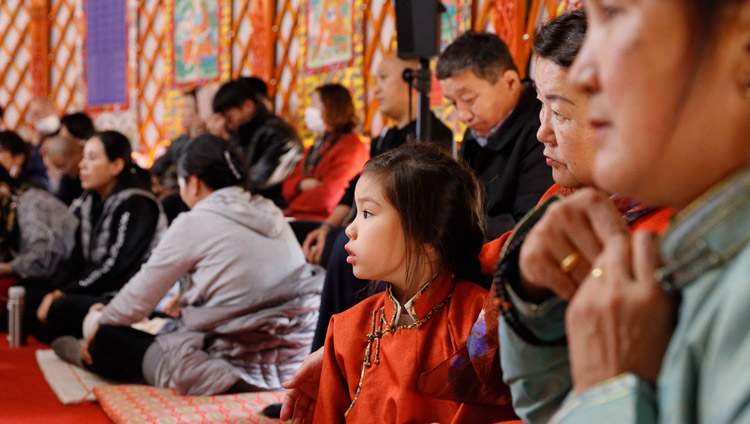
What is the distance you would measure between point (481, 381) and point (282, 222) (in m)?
1.39

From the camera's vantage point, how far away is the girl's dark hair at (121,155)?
2.98 meters

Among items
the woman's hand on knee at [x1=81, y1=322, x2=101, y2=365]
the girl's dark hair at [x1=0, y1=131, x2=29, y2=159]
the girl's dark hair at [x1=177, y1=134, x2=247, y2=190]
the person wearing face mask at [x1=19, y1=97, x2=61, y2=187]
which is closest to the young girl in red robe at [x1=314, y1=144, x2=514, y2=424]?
the girl's dark hair at [x1=177, y1=134, x2=247, y2=190]

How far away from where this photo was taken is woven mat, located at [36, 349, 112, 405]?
2.24 meters

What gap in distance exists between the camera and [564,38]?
3.65ft

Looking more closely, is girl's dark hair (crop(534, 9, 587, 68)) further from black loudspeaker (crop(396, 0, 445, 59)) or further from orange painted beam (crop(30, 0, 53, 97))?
orange painted beam (crop(30, 0, 53, 97))

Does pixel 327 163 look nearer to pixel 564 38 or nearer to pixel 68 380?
pixel 68 380

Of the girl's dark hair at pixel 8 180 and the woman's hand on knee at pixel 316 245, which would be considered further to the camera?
the girl's dark hair at pixel 8 180

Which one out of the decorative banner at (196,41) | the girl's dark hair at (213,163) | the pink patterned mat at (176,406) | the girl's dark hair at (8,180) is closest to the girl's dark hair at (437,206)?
the pink patterned mat at (176,406)

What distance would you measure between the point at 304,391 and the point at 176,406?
0.96m

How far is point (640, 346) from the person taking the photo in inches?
20.5

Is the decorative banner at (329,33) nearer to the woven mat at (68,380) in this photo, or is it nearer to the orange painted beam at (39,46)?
the woven mat at (68,380)

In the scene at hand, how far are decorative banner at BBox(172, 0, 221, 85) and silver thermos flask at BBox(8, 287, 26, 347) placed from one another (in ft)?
8.64

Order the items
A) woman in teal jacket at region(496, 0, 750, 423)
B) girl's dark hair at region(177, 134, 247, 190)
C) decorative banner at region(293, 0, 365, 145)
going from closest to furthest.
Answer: woman in teal jacket at region(496, 0, 750, 423)
girl's dark hair at region(177, 134, 247, 190)
decorative banner at region(293, 0, 365, 145)

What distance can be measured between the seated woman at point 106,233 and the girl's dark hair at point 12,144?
130 centimetres
